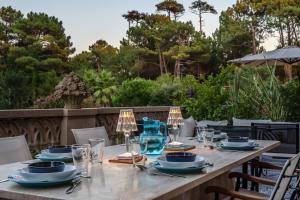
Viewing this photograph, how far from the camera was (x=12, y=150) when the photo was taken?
9.25 feet

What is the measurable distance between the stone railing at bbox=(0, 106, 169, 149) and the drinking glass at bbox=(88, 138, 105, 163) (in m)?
2.47

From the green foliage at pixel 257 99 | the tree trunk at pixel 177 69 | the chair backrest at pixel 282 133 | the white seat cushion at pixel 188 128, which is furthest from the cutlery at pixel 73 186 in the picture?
the tree trunk at pixel 177 69

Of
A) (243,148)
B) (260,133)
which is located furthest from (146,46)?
(243,148)

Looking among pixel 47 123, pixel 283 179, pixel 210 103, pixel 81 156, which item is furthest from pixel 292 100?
pixel 81 156

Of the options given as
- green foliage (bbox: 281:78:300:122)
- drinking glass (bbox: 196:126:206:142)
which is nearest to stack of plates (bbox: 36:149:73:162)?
drinking glass (bbox: 196:126:206:142)

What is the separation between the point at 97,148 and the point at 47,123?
9.69 ft

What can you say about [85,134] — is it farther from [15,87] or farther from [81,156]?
[15,87]

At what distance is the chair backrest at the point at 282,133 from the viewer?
18.5ft

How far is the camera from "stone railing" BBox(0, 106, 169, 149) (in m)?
4.69

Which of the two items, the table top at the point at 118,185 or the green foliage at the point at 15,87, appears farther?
the green foliage at the point at 15,87

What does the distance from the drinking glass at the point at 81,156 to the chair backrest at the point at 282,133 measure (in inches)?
147

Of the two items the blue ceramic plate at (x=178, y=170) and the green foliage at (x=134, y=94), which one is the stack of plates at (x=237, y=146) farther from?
the green foliage at (x=134, y=94)

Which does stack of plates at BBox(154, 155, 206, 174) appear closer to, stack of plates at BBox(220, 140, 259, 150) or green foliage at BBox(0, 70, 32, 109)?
stack of plates at BBox(220, 140, 259, 150)

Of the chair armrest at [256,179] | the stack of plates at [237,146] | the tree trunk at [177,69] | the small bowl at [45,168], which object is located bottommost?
the chair armrest at [256,179]
